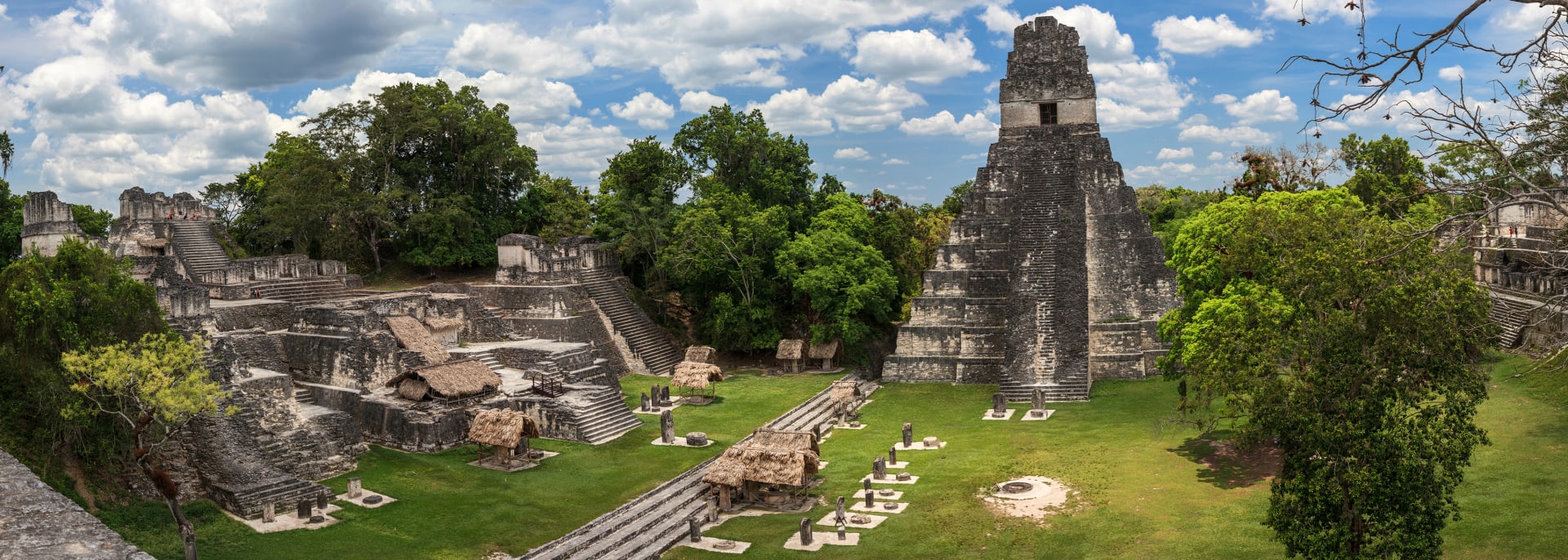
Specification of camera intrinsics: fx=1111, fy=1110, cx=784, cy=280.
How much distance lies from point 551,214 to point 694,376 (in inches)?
681

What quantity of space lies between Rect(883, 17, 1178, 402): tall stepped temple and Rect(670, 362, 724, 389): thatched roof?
6882 millimetres

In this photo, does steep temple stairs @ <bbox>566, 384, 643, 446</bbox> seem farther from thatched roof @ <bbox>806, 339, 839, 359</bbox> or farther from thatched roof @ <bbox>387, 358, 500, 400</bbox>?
thatched roof @ <bbox>806, 339, 839, 359</bbox>

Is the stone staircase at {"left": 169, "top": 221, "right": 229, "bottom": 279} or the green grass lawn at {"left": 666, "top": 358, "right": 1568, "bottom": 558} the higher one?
the stone staircase at {"left": 169, "top": 221, "right": 229, "bottom": 279}

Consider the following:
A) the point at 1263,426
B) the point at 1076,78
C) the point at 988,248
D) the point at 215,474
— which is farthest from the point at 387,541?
the point at 1076,78

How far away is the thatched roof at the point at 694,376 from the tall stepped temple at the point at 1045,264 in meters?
6.88

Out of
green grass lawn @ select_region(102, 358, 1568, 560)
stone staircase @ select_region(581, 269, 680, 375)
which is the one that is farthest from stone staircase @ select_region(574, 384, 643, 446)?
stone staircase @ select_region(581, 269, 680, 375)

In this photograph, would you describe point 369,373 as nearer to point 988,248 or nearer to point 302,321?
point 302,321

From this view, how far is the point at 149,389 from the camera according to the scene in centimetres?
1995

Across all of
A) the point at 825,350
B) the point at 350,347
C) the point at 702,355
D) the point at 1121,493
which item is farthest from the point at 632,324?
the point at 1121,493

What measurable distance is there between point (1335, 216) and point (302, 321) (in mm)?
27348

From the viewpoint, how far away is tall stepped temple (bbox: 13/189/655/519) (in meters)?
24.7

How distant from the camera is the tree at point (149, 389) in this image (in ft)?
65.0

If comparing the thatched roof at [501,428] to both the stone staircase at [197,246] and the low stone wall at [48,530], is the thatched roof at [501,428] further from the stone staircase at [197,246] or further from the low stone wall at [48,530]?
the stone staircase at [197,246]

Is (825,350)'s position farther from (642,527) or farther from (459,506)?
(459,506)
